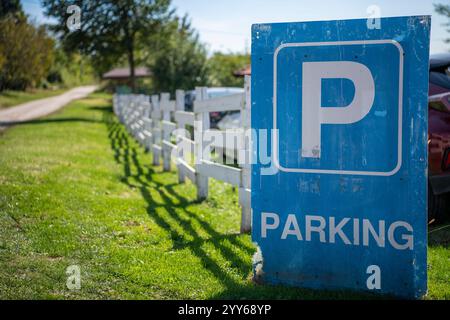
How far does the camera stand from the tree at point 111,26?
32.6 meters

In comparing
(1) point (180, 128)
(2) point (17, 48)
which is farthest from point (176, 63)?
(1) point (180, 128)

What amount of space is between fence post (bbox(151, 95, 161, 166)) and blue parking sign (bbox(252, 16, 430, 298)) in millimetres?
7732

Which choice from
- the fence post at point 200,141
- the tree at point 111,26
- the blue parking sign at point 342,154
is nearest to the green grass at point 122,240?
the fence post at point 200,141

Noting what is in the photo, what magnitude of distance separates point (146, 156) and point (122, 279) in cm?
938

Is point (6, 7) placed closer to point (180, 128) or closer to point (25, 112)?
point (25, 112)

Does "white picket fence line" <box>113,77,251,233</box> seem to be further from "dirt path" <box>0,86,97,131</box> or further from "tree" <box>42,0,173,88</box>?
"tree" <box>42,0,173,88</box>

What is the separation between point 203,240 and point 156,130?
7189 millimetres

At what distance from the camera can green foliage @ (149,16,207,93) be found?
3484 centimetres

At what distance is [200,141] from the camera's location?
7.24m

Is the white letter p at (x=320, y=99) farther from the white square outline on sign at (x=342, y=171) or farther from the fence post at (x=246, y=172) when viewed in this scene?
the fence post at (x=246, y=172)

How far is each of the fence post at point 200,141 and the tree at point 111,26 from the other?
26679 mm

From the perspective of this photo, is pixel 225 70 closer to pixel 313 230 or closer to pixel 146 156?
pixel 146 156

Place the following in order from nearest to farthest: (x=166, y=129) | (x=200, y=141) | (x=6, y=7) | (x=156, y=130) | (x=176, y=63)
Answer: (x=200, y=141)
(x=166, y=129)
(x=156, y=130)
(x=6, y=7)
(x=176, y=63)
